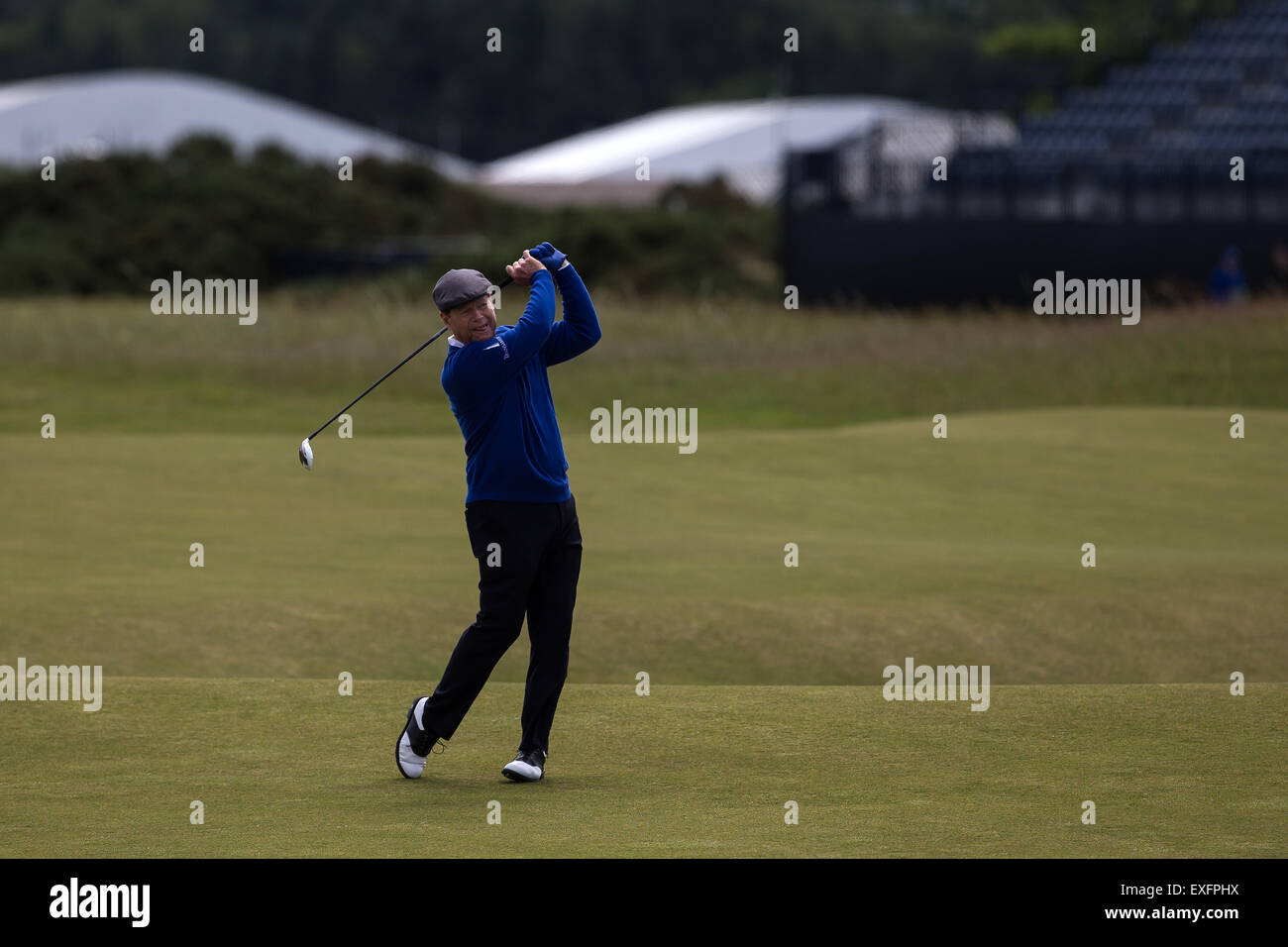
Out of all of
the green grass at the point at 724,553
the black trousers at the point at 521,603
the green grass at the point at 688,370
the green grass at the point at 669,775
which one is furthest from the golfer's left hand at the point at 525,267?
the green grass at the point at 688,370

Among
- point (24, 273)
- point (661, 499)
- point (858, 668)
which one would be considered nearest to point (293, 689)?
point (858, 668)

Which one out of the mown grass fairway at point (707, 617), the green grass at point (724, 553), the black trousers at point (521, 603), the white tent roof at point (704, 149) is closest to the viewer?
the mown grass fairway at point (707, 617)

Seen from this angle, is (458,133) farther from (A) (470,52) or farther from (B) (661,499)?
(B) (661,499)

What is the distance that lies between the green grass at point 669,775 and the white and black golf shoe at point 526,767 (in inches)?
4.1

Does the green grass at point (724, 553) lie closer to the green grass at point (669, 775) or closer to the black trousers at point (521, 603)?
the green grass at point (669, 775)

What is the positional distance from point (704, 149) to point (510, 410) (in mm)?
82199

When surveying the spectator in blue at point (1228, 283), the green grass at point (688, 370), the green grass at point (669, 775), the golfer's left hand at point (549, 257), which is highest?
the spectator in blue at point (1228, 283)

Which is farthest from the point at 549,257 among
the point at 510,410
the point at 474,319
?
the point at 510,410

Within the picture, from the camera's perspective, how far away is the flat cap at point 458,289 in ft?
24.9

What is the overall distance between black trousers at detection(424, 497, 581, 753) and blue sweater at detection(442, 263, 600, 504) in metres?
0.08

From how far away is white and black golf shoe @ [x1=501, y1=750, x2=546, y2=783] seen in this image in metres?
7.78

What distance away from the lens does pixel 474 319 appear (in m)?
7.65

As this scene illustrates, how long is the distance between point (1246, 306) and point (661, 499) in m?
14.7

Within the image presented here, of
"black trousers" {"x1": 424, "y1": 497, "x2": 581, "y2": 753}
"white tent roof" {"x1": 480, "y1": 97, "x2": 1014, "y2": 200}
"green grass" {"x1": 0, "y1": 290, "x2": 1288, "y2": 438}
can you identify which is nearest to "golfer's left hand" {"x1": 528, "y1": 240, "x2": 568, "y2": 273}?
"black trousers" {"x1": 424, "y1": 497, "x2": 581, "y2": 753}
